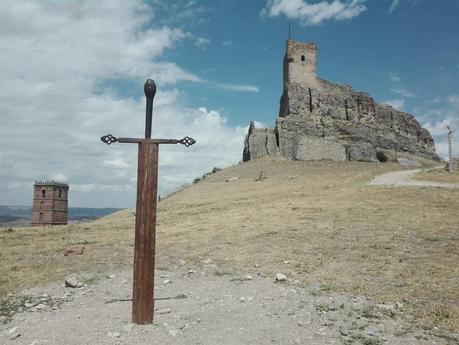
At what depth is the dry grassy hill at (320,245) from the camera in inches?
348

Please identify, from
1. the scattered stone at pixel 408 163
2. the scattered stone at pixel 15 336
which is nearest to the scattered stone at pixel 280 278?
the scattered stone at pixel 15 336

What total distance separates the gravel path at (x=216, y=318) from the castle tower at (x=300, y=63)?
44.6 m

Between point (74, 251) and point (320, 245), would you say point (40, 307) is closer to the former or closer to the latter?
point (74, 251)

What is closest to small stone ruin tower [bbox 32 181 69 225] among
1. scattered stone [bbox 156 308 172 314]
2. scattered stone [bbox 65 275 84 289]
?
scattered stone [bbox 65 275 84 289]

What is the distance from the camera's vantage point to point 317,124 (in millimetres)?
51125

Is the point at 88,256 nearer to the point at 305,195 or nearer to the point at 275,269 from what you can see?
the point at 275,269

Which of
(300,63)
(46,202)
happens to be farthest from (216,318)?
(46,202)

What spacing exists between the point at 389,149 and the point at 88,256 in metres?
49.7

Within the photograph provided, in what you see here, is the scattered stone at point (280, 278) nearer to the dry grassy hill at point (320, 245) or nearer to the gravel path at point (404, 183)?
the dry grassy hill at point (320, 245)

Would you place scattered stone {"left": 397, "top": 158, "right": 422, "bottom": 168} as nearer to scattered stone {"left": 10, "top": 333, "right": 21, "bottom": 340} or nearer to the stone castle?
the stone castle

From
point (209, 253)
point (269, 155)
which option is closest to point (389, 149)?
point (269, 155)

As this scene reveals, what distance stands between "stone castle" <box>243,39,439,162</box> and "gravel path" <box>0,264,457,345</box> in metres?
38.6

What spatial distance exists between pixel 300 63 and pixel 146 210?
4736 cm

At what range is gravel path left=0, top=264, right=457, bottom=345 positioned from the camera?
20.4 feet
